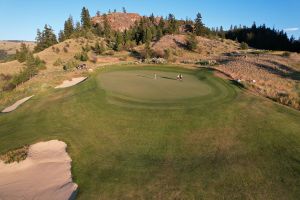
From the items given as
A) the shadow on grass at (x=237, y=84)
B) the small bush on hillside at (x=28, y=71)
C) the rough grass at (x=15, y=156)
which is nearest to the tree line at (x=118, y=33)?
the small bush on hillside at (x=28, y=71)

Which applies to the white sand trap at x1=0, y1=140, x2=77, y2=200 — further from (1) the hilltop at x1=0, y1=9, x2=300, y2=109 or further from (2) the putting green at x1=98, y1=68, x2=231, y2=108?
(1) the hilltop at x1=0, y1=9, x2=300, y2=109

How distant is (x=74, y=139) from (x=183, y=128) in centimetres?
751

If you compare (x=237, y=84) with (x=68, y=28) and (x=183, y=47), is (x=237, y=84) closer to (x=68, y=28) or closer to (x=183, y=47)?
(x=183, y=47)

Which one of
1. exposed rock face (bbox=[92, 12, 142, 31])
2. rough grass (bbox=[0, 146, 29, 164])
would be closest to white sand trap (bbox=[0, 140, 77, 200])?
rough grass (bbox=[0, 146, 29, 164])

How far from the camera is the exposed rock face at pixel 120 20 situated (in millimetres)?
177500

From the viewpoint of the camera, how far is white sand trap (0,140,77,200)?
12.9 meters

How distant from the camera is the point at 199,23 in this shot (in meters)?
124

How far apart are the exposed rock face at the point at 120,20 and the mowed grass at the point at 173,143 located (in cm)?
15858

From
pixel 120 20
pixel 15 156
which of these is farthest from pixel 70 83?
pixel 120 20

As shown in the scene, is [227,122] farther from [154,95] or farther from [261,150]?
[154,95]

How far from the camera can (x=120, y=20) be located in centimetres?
18488

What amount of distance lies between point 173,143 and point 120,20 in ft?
583

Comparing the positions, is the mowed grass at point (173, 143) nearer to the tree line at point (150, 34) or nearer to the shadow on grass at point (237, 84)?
the shadow on grass at point (237, 84)

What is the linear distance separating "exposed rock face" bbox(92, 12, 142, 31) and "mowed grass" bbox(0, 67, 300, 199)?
15858 cm
